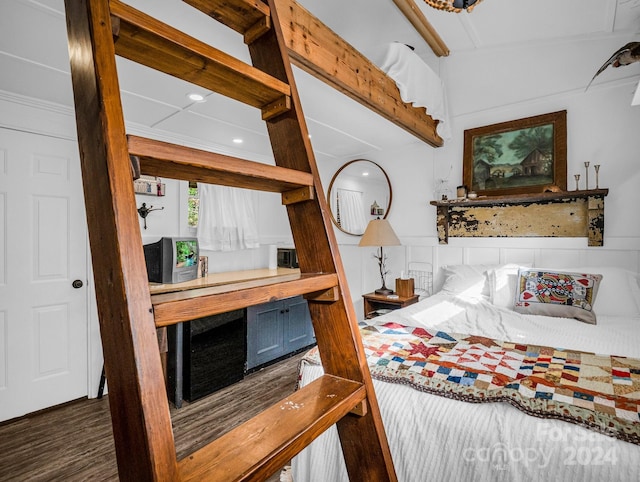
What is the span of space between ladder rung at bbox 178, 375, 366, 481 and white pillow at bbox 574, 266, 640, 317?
2517 mm

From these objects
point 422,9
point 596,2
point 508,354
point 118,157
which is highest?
point 422,9

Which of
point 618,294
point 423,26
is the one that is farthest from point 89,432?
point 423,26

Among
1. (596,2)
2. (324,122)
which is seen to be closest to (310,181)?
(324,122)

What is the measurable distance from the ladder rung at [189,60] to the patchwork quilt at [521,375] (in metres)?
1.19

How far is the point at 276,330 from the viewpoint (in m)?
3.39

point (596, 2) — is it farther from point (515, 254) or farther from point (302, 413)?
point (302, 413)

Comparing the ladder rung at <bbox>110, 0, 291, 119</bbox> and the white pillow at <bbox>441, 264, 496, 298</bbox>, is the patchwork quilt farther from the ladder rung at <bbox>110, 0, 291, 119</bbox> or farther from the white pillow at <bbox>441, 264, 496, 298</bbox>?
the ladder rung at <bbox>110, 0, 291, 119</bbox>

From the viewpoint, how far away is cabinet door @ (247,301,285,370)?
313cm

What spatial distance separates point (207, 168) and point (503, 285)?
106 inches

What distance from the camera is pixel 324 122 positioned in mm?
3029

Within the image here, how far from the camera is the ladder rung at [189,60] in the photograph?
600 millimetres

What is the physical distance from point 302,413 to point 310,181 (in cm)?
53

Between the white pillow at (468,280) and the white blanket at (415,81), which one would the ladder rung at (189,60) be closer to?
the white blanket at (415,81)

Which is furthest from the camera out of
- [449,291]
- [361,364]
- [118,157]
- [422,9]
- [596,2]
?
[449,291]
